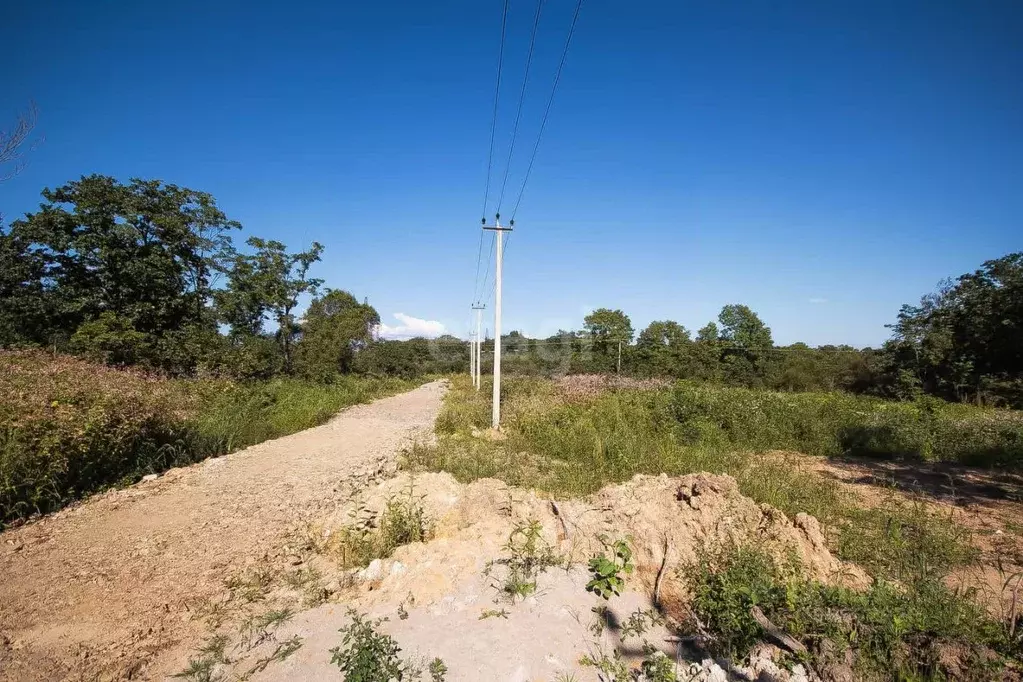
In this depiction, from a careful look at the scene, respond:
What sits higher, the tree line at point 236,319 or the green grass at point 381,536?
the tree line at point 236,319

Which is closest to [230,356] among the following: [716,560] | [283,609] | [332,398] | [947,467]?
[332,398]

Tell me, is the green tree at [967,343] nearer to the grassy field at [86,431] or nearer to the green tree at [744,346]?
the green tree at [744,346]

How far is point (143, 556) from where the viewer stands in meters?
4.47

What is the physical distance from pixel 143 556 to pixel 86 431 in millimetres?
2288

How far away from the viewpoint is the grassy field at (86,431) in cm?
518

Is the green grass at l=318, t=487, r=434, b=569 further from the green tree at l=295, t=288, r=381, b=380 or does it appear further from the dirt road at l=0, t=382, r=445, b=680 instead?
the green tree at l=295, t=288, r=381, b=380

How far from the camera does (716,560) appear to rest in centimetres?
376

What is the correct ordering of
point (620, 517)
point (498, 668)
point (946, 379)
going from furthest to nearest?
point (946, 379) → point (620, 517) → point (498, 668)

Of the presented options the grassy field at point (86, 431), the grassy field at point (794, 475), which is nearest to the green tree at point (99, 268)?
the grassy field at point (86, 431)

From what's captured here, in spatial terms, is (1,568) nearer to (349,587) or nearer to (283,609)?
(283,609)

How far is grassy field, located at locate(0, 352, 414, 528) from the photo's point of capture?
5.18 meters

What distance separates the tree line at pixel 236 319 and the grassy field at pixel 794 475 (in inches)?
347

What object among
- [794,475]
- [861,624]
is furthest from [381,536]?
[794,475]

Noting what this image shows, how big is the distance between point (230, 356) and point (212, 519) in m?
12.1
